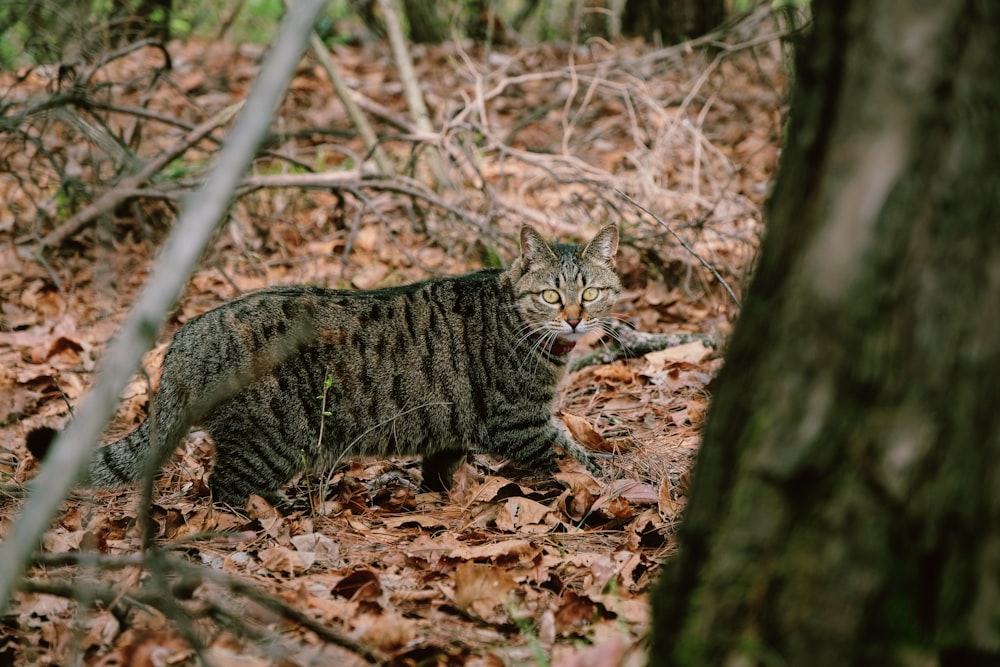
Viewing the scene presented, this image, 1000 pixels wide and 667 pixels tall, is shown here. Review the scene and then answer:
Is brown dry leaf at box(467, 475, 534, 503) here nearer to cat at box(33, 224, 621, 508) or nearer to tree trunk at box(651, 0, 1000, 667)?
cat at box(33, 224, 621, 508)

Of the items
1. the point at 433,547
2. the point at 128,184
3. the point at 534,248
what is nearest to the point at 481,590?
the point at 433,547

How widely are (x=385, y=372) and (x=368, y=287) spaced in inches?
88.6

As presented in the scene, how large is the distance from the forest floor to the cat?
0.61 feet

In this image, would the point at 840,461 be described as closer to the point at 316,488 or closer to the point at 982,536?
the point at 982,536

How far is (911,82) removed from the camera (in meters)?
1.54

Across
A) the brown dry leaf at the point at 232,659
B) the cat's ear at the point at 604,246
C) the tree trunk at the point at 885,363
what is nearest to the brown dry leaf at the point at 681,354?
the cat's ear at the point at 604,246

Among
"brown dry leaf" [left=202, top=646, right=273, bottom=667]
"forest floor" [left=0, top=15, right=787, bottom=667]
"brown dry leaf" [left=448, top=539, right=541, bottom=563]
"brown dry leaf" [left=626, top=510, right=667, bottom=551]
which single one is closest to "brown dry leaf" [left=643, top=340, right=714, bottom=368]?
"forest floor" [left=0, top=15, right=787, bottom=667]

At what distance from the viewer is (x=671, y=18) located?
9812 millimetres

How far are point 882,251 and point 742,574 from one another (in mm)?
655

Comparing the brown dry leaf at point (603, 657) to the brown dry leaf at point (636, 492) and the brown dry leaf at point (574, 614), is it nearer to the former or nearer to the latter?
the brown dry leaf at point (574, 614)

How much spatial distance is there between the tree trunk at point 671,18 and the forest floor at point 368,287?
74 centimetres

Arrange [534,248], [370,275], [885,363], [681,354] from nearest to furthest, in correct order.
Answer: [885,363]
[534,248]
[681,354]
[370,275]

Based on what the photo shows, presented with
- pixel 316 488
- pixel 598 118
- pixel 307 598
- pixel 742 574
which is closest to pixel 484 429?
pixel 316 488

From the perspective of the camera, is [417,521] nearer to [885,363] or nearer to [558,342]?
[558,342]
